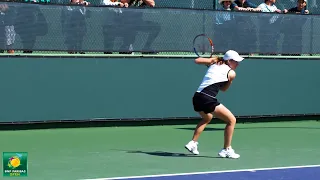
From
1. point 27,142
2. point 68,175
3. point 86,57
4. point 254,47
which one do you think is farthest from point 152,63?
point 68,175

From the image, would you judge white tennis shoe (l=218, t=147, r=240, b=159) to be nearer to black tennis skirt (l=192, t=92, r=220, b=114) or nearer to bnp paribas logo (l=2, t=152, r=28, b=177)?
black tennis skirt (l=192, t=92, r=220, b=114)

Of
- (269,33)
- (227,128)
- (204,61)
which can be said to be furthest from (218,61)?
(269,33)

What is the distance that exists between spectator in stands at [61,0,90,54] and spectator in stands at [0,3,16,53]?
0.95m

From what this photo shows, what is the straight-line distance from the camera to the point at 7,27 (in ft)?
41.7

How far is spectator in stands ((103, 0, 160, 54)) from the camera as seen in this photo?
1362 centimetres

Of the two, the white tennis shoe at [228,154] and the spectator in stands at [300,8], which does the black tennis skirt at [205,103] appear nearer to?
the white tennis shoe at [228,154]

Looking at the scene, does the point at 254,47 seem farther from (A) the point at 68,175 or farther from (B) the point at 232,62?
(A) the point at 68,175

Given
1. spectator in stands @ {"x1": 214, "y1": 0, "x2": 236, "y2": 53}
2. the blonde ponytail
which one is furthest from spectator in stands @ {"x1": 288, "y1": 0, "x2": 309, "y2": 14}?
the blonde ponytail

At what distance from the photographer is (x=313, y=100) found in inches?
615

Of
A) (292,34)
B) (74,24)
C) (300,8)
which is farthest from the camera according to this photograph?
(300,8)

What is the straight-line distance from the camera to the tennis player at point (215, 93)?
10.0m

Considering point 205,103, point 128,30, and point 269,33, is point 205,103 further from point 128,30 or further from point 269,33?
point 269,33

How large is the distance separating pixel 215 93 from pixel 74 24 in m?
4.13

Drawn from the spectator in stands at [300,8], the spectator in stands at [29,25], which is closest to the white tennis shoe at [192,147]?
the spectator in stands at [29,25]
